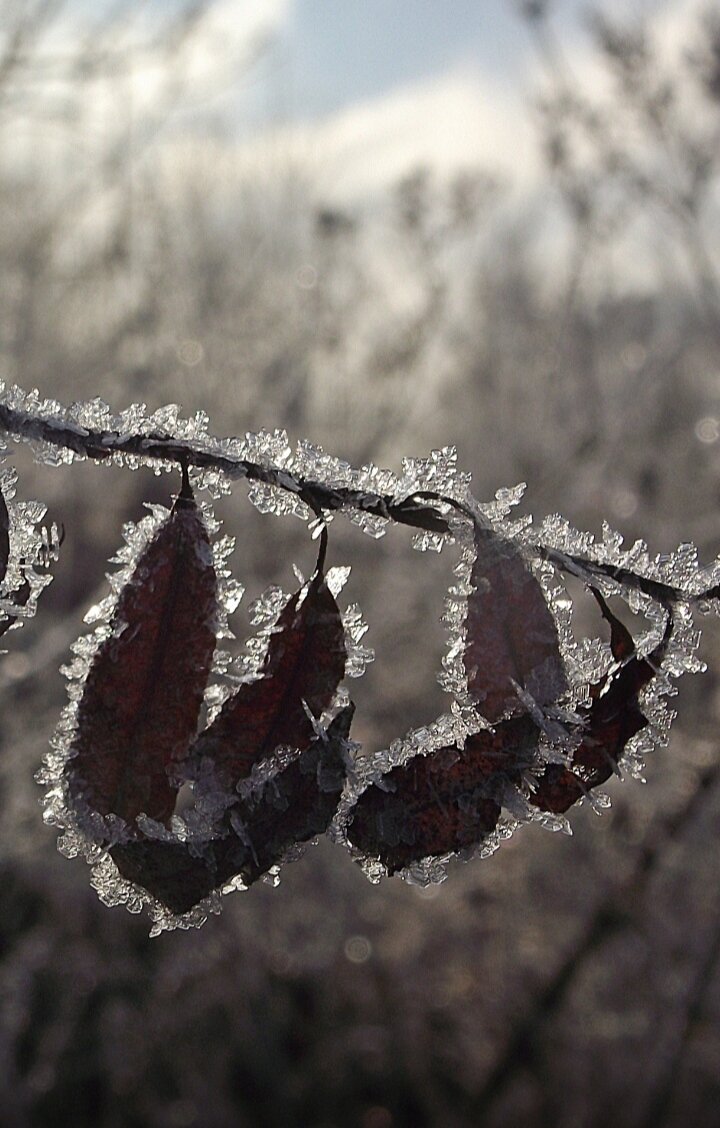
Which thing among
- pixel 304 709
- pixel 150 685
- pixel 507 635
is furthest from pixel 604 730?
pixel 150 685

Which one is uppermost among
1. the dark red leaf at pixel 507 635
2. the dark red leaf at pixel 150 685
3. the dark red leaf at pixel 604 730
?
the dark red leaf at pixel 150 685

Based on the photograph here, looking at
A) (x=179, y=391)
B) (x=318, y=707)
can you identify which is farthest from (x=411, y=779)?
(x=179, y=391)

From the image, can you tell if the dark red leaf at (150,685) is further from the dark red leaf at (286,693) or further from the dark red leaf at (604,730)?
the dark red leaf at (604,730)

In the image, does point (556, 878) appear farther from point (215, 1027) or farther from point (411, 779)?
point (411, 779)

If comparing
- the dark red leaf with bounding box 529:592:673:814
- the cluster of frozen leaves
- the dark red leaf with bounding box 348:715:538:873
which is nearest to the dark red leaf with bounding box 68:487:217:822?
the cluster of frozen leaves

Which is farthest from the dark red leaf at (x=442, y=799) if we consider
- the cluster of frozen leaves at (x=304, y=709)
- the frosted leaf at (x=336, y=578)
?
the frosted leaf at (x=336, y=578)

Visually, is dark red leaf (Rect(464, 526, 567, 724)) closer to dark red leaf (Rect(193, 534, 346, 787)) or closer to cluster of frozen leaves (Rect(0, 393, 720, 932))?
cluster of frozen leaves (Rect(0, 393, 720, 932))
